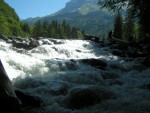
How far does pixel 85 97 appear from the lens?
1157 cm

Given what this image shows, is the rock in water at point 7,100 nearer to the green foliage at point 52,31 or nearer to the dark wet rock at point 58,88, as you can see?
the dark wet rock at point 58,88

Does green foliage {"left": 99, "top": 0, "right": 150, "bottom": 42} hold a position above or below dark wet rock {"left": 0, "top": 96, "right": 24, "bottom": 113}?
above

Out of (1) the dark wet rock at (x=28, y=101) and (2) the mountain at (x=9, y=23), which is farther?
(2) the mountain at (x=9, y=23)

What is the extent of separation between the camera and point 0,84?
4.43 m

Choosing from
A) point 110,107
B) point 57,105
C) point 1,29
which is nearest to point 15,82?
point 57,105

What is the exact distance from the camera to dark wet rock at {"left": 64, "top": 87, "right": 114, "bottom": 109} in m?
11.2

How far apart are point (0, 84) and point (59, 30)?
13830 cm

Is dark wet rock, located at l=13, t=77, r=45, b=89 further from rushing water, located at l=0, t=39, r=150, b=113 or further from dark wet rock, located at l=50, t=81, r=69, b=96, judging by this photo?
dark wet rock, located at l=50, t=81, r=69, b=96

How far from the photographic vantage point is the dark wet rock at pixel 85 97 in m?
11.2

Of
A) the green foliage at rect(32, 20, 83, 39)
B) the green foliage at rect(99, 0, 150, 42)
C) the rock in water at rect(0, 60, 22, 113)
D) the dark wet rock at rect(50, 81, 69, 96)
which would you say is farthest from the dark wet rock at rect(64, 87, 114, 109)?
the green foliage at rect(32, 20, 83, 39)

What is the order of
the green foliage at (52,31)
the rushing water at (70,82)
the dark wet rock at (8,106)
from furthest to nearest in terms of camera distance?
the green foliage at (52,31) < the rushing water at (70,82) < the dark wet rock at (8,106)

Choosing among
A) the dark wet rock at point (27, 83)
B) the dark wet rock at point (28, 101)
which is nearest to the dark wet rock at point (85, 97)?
the dark wet rock at point (28, 101)

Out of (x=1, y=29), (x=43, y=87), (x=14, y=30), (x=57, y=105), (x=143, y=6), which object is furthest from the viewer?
(x=14, y=30)

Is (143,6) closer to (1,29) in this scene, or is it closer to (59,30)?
(1,29)
